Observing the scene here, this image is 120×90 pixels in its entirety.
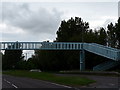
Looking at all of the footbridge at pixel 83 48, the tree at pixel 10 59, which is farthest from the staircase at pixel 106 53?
the tree at pixel 10 59

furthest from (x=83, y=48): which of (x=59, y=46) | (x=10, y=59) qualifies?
(x=10, y=59)

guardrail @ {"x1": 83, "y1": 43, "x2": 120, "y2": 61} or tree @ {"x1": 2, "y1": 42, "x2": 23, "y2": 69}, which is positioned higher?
guardrail @ {"x1": 83, "y1": 43, "x2": 120, "y2": 61}

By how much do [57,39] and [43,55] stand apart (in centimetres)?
587

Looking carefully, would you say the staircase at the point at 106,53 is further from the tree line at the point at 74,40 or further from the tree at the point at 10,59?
the tree at the point at 10,59

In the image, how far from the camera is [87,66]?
79.8 m

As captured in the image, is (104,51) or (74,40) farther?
(74,40)

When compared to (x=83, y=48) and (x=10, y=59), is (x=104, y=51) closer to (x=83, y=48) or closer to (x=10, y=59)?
(x=83, y=48)

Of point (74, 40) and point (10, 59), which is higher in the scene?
point (74, 40)

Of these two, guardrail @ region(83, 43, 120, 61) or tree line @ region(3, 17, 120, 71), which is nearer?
guardrail @ region(83, 43, 120, 61)

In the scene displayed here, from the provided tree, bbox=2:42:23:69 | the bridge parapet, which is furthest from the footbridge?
tree, bbox=2:42:23:69

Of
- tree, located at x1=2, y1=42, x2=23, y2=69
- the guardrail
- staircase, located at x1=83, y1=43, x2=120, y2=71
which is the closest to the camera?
the guardrail

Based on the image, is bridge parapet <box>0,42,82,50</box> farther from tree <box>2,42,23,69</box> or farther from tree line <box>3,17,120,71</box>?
tree <box>2,42,23,69</box>

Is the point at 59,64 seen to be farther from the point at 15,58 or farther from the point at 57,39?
the point at 15,58

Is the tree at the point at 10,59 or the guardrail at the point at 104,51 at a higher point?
the guardrail at the point at 104,51
